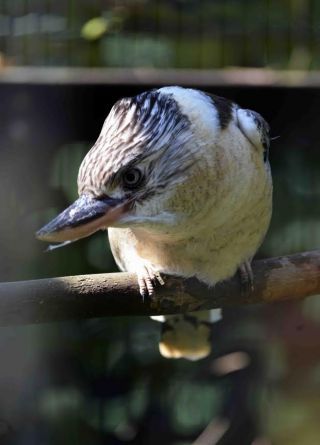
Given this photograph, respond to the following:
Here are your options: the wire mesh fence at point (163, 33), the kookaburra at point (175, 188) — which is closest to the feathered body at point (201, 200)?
the kookaburra at point (175, 188)

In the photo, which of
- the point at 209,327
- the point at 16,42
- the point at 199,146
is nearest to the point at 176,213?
the point at 199,146

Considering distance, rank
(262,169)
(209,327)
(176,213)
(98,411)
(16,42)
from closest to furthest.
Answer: (176,213) → (262,169) → (209,327) → (98,411) → (16,42)

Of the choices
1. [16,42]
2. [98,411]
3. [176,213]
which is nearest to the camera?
[176,213]

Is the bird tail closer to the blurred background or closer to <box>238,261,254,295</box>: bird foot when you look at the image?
the blurred background

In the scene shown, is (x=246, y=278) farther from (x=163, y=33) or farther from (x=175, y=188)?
(x=163, y=33)

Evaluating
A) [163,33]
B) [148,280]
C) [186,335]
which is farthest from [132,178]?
[163,33]

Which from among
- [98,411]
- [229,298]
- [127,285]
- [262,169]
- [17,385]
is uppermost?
[262,169]

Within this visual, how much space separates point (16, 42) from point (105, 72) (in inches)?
12.3

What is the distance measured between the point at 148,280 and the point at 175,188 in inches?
9.4

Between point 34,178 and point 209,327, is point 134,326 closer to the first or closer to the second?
point 209,327

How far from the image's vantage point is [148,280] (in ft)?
5.40

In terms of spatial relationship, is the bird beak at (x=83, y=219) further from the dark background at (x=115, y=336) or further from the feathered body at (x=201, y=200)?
the dark background at (x=115, y=336)

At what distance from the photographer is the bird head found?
1.38 meters

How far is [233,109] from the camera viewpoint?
1.72 meters
